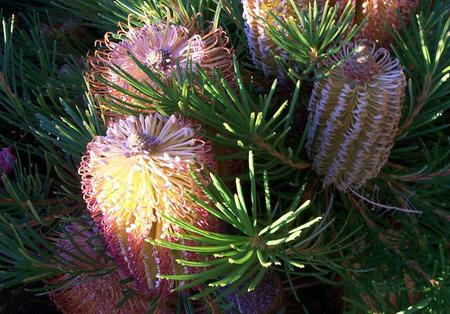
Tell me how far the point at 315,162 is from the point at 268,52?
90 millimetres

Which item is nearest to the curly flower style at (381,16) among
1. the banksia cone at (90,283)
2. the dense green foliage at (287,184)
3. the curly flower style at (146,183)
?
the dense green foliage at (287,184)

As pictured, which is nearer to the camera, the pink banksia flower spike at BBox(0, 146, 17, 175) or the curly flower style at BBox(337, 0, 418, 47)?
the curly flower style at BBox(337, 0, 418, 47)

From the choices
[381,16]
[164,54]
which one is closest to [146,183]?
[164,54]

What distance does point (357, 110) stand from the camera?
14.4 inches

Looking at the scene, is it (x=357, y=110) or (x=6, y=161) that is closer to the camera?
(x=357, y=110)

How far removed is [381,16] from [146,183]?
21 cm

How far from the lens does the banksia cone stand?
43 cm

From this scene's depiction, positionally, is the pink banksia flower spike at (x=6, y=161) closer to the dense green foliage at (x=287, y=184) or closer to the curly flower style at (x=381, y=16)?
the dense green foliage at (x=287, y=184)

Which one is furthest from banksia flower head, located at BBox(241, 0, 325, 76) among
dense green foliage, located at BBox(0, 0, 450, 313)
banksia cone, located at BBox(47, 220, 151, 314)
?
banksia cone, located at BBox(47, 220, 151, 314)

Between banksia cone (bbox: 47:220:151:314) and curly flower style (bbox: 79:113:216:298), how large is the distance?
0.05 m

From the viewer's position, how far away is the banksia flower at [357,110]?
36cm

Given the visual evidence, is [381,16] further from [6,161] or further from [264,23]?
[6,161]

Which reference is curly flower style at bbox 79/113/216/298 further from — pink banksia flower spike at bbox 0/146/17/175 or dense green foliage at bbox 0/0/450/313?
pink banksia flower spike at bbox 0/146/17/175

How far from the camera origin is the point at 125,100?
408 mm
